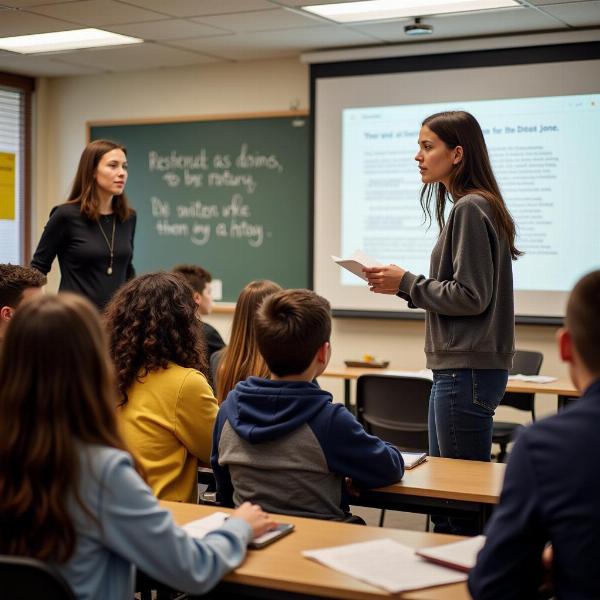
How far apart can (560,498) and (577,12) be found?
406cm

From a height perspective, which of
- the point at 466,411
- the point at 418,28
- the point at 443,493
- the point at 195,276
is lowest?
the point at 443,493

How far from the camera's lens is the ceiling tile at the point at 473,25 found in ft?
16.6

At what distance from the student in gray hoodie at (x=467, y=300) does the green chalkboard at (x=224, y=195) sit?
321cm

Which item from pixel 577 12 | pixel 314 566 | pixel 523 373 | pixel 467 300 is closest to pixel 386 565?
pixel 314 566

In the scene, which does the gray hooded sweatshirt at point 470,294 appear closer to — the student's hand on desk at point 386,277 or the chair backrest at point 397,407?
the student's hand on desk at point 386,277

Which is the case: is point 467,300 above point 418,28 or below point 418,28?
below

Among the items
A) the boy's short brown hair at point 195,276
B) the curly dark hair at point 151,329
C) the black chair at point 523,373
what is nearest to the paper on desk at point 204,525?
the curly dark hair at point 151,329

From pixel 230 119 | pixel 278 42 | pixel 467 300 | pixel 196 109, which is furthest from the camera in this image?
pixel 196 109

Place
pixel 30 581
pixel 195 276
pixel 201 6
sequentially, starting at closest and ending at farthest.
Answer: pixel 30 581 < pixel 195 276 < pixel 201 6

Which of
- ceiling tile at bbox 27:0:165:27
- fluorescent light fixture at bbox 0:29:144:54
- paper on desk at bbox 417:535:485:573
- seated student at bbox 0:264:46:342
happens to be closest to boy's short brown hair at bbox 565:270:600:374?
paper on desk at bbox 417:535:485:573

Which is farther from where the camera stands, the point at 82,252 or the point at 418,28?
the point at 418,28

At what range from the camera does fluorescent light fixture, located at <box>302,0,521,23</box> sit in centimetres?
493

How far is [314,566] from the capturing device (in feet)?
5.93

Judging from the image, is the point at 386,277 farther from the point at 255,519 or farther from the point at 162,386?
the point at 255,519
